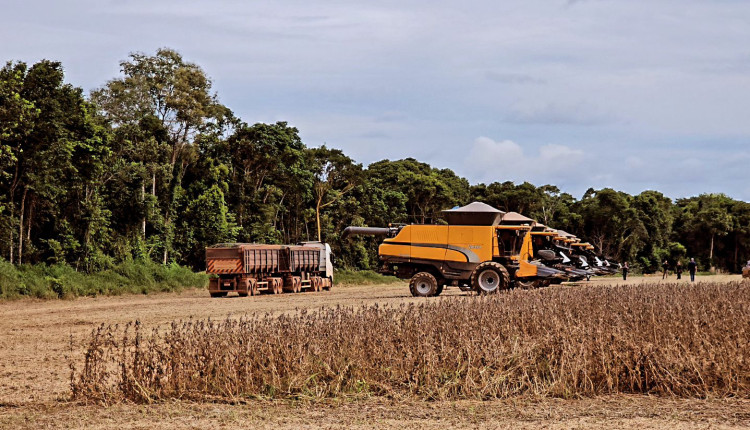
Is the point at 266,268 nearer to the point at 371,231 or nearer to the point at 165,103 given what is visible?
the point at 371,231

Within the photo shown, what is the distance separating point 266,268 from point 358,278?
1510 cm

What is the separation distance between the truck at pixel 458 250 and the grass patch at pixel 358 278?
17488 mm

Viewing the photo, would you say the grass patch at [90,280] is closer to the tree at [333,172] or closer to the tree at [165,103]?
the tree at [165,103]

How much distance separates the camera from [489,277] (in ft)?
94.7

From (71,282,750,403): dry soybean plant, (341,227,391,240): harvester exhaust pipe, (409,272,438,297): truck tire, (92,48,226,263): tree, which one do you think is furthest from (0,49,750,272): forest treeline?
(71,282,750,403): dry soybean plant

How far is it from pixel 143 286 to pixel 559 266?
55.9 feet

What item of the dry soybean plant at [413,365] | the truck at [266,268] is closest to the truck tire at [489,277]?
the truck at [266,268]

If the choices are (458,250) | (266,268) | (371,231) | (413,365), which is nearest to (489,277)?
(458,250)

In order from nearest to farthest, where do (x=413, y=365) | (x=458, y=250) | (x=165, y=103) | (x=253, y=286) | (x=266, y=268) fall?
(x=413, y=365), (x=458, y=250), (x=253, y=286), (x=266, y=268), (x=165, y=103)

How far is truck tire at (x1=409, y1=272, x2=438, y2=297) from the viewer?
29750mm

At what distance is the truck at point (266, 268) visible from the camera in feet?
108

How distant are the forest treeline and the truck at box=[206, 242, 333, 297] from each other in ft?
20.7

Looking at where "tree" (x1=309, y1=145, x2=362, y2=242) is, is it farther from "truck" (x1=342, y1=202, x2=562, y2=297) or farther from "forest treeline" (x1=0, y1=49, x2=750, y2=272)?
"truck" (x1=342, y1=202, x2=562, y2=297)

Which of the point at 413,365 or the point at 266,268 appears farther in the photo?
the point at 266,268
